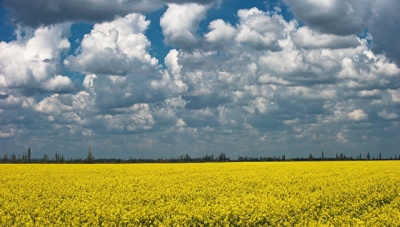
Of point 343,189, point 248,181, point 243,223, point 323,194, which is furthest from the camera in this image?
point 248,181

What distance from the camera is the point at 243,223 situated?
1406 cm

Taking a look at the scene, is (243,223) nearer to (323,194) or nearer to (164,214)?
(164,214)

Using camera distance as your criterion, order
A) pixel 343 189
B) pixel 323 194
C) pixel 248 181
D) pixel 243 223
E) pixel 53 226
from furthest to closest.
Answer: pixel 248 181
pixel 343 189
pixel 323 194
pixel 243 223
pixel 53 226

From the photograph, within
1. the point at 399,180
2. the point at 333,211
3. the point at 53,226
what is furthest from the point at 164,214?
the point at 399,180

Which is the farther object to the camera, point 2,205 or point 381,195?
point 381,195

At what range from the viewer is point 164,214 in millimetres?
14734

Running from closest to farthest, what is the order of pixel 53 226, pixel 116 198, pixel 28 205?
pixel 53 226 < pixel 28 205 < pixel 116 198

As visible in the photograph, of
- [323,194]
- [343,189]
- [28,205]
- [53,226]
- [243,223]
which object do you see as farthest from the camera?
[343,189]

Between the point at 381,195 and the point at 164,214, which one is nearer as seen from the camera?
the point at 164,214

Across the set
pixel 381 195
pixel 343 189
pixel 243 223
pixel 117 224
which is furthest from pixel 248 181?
pixel 117 224

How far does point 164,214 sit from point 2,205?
A: 718cm

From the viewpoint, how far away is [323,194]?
20.2 metres

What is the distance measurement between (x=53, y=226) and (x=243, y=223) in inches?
245

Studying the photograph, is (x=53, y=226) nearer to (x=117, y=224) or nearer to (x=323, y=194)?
A: (x=117, y=224)
